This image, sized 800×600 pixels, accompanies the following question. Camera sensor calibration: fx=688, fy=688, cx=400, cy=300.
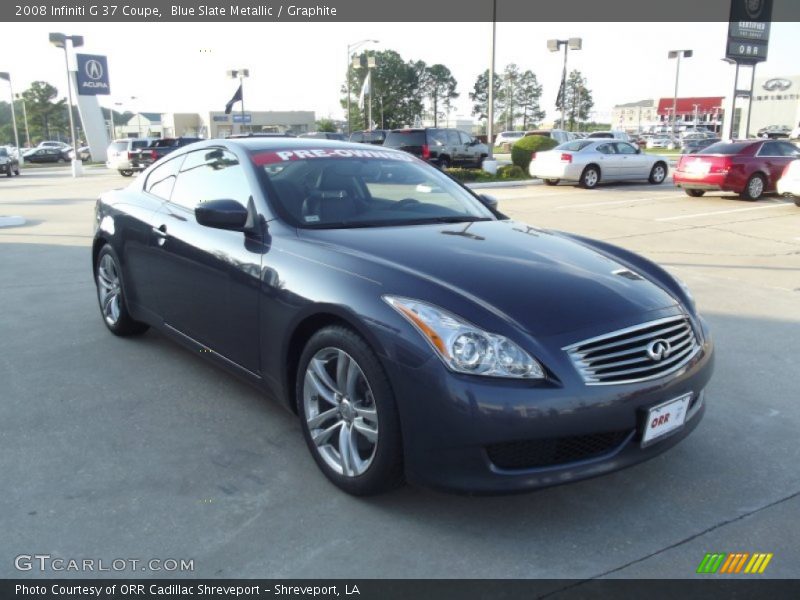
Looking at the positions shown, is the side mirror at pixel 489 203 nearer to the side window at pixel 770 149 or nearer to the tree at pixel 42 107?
the side window at pixel 770 149

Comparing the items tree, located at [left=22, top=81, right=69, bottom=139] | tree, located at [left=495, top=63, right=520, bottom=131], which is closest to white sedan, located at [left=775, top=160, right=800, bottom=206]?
tree, located at [left=495, top=63, right=520, bottom=131]

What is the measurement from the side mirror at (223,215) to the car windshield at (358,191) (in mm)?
219

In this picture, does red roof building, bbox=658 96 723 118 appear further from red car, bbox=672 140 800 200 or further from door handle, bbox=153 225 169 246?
door handle, bbox=153 225 169 246

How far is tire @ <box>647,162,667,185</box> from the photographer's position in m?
21.0

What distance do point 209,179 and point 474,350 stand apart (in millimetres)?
2395

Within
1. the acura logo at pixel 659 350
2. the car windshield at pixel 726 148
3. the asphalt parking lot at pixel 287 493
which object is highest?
the car windshield at pixel 726 148

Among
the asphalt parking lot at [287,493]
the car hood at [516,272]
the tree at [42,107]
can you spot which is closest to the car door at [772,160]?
the asphalt parking lot at [287,493]

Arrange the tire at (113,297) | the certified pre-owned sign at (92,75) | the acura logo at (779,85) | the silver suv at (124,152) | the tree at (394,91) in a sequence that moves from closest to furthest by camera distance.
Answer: the tire at (113,297) → the silver suv at (124,152) → the certified pre-owned sign at (92,75) → the acura logo at (779,85) → the tree at (394,91)

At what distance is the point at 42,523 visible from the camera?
2.87m

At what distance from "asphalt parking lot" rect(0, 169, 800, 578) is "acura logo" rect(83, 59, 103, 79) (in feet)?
155

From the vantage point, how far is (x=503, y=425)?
8.32ft

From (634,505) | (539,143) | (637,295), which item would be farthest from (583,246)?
(539,143)

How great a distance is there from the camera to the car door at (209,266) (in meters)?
3.60

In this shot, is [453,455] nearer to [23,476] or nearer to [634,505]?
[634,505]
